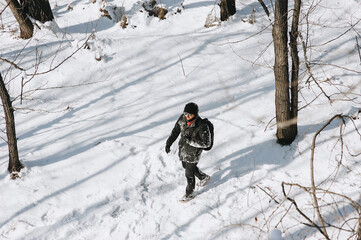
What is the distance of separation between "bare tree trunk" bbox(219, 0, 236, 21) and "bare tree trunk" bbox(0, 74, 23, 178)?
23.7 ft

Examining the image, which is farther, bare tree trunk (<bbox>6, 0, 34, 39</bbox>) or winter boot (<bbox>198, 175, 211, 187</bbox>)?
bare tree trunk (<bbox>6, 0, 34, 39</bbox>)

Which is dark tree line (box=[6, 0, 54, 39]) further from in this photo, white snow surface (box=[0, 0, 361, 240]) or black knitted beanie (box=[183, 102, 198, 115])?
black knitted beanie (box=[183, 102, 198, 115])

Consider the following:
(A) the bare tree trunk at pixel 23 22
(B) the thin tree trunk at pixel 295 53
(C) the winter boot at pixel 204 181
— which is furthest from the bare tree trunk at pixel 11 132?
(A) the bare tree trunk at pixel 23 22

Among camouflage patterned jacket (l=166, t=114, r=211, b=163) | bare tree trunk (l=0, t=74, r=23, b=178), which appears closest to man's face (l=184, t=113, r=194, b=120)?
camouflage patterned jacket (l=166, t=114, r=211, b=163)

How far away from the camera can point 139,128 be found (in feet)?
20.0

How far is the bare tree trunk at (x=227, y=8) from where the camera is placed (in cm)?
898

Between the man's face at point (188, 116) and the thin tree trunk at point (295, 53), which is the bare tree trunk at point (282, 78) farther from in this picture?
the man's face at point (188, 116)

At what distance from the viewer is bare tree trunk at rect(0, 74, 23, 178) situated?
427cm

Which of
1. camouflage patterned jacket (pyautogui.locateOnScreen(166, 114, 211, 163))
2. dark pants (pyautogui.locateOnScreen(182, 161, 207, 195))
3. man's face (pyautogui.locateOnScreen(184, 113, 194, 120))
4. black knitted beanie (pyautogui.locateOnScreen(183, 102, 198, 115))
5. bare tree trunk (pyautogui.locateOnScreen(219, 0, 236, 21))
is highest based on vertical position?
bare tree trunk (pyautogui.locateOnScreen(219, 0, 236, 21))

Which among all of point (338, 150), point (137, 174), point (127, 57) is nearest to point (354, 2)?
point (338, 150)

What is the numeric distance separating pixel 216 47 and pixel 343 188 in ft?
18.3

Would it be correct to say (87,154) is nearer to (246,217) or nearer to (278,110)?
(246,217)

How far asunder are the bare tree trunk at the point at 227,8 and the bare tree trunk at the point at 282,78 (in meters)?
5.15

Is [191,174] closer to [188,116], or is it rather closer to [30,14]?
[188,116]
